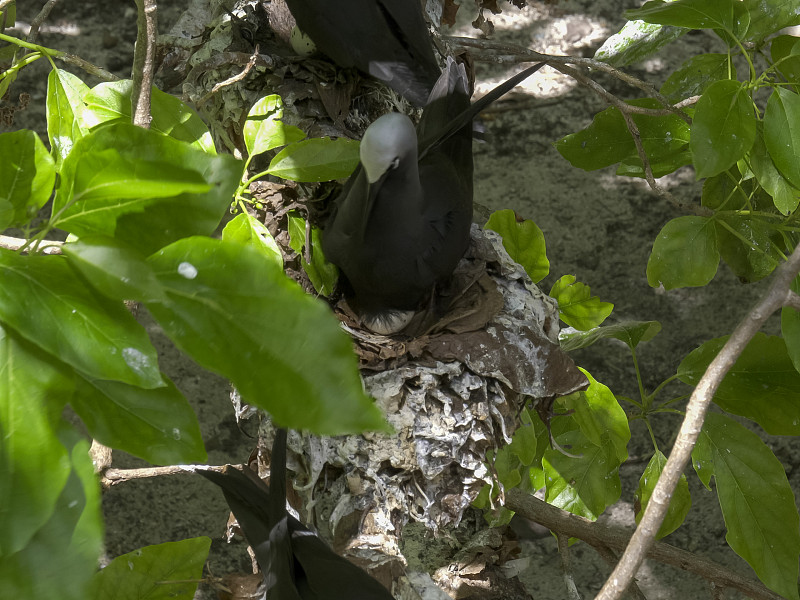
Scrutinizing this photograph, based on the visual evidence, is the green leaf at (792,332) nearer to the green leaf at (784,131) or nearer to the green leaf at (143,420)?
the green leaf at (784,131)

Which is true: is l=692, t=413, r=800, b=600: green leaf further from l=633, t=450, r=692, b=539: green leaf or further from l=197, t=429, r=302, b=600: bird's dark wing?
l=197, t=429, r=302, b=600: bird's dark wing

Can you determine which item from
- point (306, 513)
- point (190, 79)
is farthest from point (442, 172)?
point (306, 513)

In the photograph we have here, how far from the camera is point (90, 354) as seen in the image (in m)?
0.42

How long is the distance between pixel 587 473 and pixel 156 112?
77 centimetres

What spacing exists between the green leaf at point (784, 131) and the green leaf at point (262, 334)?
2.09ft

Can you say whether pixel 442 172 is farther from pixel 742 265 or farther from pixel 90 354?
pixel 90 354

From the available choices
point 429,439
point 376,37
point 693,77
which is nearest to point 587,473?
point 429,439

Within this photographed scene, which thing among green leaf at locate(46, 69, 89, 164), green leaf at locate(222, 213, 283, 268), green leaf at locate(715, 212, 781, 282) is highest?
green leaf at locate(46, 69, 89, 164)

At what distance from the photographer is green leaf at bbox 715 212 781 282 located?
105cm

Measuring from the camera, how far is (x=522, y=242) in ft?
3.89

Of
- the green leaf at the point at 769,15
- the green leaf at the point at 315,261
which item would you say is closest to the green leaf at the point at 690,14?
the green leaf at the point at 769,15

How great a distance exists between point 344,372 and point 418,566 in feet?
2.56

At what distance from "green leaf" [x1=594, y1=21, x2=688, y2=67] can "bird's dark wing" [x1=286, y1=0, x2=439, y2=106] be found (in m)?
0.26

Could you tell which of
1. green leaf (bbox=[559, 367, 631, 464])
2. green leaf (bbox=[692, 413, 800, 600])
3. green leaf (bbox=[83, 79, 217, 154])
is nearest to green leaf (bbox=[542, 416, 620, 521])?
green leaf (bbox=[559, 367, 631, 464])
